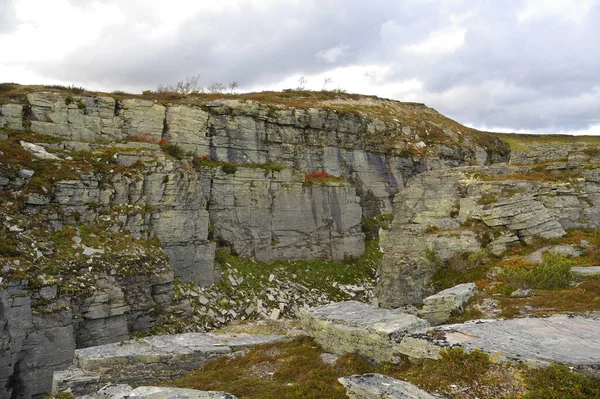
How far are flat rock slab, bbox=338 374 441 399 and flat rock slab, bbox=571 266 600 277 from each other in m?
11.0

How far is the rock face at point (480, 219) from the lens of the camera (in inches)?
788

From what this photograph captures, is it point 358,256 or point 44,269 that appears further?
point 358,256

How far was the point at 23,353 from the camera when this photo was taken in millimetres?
16734

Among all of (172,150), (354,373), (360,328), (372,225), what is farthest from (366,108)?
(354,373)

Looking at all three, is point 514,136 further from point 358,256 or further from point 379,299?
point 379,299

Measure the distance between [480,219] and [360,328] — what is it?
12058 millimetres

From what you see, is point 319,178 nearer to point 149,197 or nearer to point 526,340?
point 149,197

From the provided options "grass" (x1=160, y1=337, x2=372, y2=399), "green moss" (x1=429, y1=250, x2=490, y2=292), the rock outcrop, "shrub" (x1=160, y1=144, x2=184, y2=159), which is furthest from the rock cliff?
the rock outcrop

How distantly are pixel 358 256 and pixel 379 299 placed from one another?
16048mm

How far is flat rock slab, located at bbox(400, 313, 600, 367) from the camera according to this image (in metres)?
8.66

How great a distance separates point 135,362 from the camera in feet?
47.7

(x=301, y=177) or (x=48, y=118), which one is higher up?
(x=48, y=118)

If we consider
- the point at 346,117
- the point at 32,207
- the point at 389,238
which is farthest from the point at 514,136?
the point at 32,207

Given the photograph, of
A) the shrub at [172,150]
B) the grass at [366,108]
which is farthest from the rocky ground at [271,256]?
the grass at [366,108]
